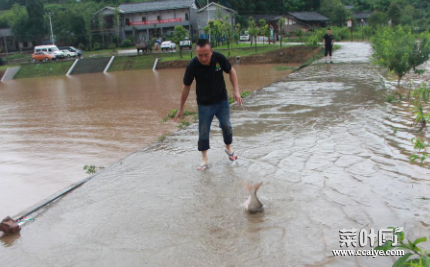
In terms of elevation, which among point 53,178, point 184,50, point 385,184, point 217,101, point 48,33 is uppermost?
point 48,33

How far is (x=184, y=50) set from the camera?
40719 millimetres

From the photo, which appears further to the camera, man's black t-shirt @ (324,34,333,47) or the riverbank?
the riverbank

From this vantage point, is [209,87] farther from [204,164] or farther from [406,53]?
[406,53]

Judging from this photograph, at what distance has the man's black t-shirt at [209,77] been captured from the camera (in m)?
4.28

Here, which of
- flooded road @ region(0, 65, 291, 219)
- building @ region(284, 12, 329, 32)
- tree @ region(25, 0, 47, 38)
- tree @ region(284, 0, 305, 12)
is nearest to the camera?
flooded road @ region(0, 65, 291, 219)

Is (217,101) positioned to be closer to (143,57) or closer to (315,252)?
(315,252)

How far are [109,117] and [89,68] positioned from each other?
2736cm

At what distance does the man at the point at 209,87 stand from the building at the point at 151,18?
160 ft

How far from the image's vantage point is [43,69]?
36844 mm

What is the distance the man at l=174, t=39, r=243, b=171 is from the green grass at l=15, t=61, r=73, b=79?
115ft

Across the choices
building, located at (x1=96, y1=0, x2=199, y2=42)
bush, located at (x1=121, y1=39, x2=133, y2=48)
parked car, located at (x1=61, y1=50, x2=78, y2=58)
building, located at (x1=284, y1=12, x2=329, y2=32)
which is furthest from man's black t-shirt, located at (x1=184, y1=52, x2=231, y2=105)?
bush, located at (x1=121, y1=39, x2=133, y2=48)

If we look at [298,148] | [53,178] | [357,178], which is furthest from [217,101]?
[53,178]

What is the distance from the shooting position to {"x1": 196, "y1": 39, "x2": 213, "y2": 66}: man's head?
4.03 meters

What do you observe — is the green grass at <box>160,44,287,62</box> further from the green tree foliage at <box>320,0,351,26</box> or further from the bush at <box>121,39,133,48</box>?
the green tree foliage at <box>320,0,351,26</box>
